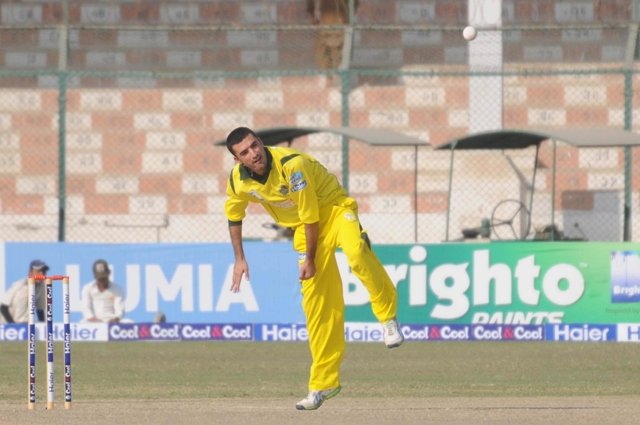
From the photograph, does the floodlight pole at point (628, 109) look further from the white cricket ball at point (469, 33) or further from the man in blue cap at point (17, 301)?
the man in blue cap at point (17, 301)

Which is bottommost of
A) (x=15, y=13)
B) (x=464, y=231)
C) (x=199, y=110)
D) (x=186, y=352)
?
(x=186, y=352)

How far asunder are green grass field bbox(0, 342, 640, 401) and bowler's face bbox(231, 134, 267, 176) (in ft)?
11.4

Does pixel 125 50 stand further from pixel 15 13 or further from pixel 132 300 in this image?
pixel 132 300

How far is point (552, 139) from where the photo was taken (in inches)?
789

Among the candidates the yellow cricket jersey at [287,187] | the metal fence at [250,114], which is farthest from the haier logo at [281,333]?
the yellow cricket jersey at [287,187]

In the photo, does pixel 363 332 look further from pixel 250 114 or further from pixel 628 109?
pixel 250 114

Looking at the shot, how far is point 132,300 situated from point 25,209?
443cm

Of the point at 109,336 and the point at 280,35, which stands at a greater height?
the point at 280,35

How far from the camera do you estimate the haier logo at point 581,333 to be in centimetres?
1909

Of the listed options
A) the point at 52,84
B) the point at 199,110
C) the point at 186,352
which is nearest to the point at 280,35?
the point at 199,110

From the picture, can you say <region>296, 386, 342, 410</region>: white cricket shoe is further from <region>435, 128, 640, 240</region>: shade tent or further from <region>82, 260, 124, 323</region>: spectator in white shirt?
<region>435, 128, 640, 240</region>: shade tent

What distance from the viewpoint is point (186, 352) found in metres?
18.1

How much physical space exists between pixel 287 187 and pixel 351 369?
5.96 m

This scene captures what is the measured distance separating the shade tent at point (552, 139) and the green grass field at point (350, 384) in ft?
8.15
